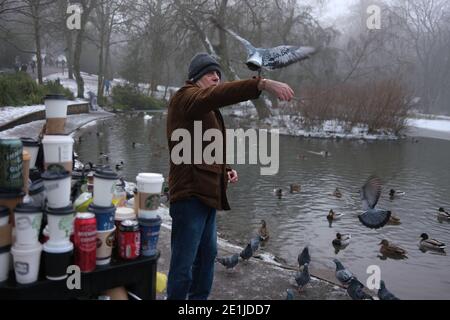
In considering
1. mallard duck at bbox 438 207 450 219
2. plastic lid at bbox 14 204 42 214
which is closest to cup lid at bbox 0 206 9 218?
plastic lid at bbox 14 204 42 214

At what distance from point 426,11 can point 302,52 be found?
59444 mm

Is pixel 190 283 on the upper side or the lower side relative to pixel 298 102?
lower

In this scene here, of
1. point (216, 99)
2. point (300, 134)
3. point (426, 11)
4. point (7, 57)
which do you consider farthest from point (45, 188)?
point (426, 11)

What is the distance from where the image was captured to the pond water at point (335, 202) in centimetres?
680

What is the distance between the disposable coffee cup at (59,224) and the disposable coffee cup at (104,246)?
23 cm

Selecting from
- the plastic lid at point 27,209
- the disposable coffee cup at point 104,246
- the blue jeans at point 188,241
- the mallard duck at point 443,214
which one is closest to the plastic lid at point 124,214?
the disposable coffee cup at point 104,246

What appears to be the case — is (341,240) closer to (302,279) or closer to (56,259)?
(302,279)

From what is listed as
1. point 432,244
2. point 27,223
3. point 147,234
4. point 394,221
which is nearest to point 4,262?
point 27,223

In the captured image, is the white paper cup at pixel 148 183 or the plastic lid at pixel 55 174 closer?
the plastic lid at pixel 55 174

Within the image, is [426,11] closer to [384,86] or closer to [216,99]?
[384,86]

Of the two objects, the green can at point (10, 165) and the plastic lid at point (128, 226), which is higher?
the green can at point (10, 165)

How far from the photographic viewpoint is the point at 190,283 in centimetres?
328

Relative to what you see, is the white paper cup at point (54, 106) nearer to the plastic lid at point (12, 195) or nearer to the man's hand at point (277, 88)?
the plastic lid at point (12, 195)

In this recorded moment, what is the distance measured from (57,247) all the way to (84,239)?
0.54 feet
